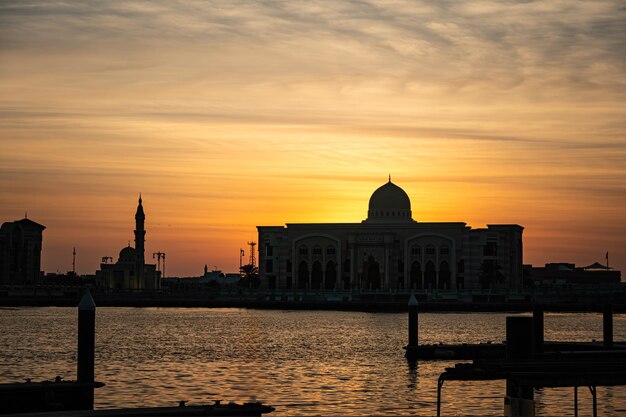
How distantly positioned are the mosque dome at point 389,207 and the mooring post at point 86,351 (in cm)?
14344

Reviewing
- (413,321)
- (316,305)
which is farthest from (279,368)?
(316,305)

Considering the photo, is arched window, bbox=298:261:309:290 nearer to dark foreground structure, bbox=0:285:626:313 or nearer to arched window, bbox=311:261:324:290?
arched window, bbox=311:261:324:290

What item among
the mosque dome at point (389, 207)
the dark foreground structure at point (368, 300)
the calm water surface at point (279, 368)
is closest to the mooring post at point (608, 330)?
the calm water surface at point (279, 368)

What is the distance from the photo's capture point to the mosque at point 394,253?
590 ft

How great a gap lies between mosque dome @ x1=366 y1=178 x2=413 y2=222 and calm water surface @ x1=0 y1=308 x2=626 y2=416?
2887 inches

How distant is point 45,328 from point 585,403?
69.9 m

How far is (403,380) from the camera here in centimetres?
5631

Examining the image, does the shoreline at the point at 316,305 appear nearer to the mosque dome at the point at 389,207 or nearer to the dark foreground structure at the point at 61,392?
the mosque dome at the point at 389,207

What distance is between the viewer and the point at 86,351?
134 ft

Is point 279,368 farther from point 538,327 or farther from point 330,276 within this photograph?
point 330,276

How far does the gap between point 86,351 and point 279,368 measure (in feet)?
→ 77.3

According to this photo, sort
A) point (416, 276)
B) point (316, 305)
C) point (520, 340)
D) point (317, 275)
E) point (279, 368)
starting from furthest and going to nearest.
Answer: point (317, 275) → point (416, 276) → point (316, 305) → point (279, 368) → point (520, 340)

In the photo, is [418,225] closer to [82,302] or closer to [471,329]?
[471,329]

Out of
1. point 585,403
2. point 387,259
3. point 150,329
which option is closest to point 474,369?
point 585,403
